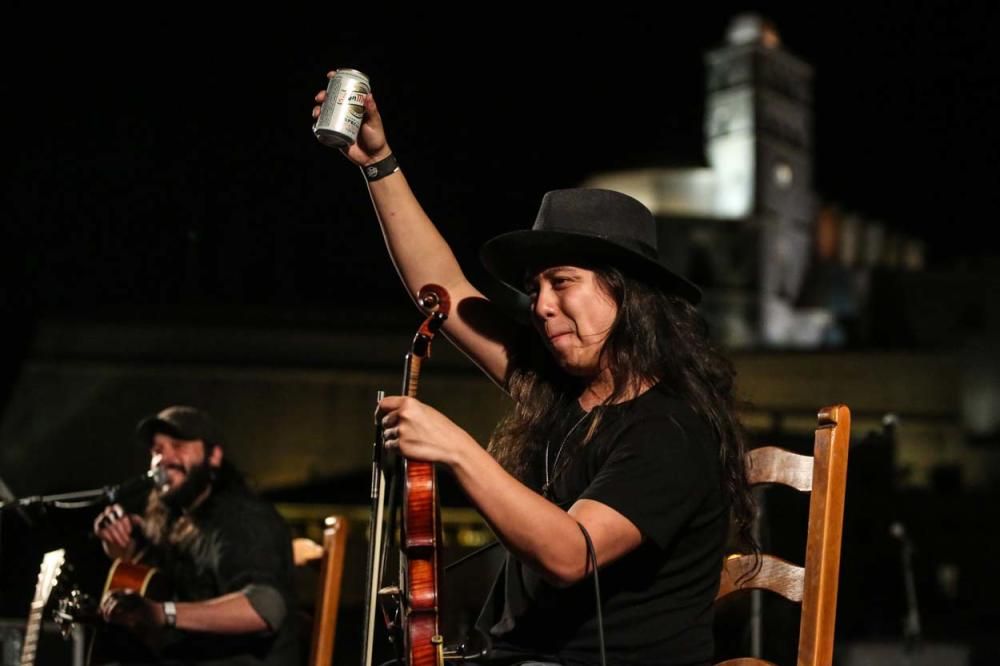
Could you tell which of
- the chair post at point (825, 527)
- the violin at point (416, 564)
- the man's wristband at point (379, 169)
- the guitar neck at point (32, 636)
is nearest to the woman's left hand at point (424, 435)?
the violin at point (416, 564)

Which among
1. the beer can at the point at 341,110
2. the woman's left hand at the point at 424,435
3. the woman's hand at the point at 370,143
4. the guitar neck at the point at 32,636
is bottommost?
the guitar neck at the point at 32,636

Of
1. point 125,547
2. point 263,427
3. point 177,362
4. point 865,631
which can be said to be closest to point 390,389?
point 263,427

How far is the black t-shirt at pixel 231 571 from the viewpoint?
16.0 ft

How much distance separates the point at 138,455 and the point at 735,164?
4335 centimetres

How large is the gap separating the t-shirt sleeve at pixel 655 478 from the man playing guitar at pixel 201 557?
2.40 metres

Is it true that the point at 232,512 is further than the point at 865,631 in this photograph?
No

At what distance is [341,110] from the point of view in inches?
116

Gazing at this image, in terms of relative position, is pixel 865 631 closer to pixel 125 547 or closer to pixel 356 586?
pixel 356 586

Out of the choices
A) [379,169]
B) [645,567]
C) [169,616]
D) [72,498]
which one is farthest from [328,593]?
[645,567]

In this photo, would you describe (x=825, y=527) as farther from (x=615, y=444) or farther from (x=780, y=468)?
(x=615, y=444)

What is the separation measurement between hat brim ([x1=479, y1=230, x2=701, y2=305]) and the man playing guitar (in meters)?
2.19

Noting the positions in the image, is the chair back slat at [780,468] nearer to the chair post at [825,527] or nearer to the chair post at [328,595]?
the chair post at [825,527]

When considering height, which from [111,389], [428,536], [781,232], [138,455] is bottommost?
[428,536]

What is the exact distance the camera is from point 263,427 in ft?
114
